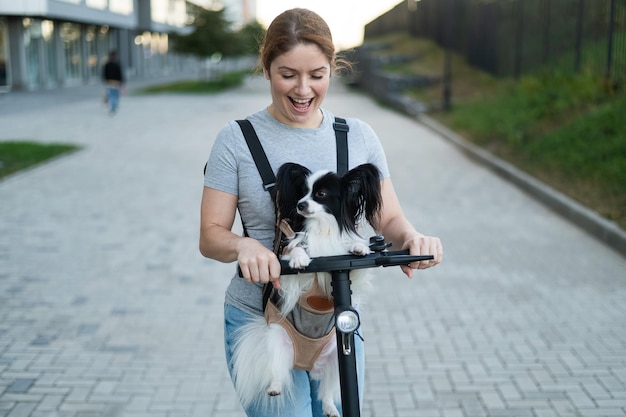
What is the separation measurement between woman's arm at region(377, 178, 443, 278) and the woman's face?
0.42 meters

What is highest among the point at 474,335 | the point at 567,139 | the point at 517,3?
the point at 517,3

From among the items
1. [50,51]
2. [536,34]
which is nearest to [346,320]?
[536,34]

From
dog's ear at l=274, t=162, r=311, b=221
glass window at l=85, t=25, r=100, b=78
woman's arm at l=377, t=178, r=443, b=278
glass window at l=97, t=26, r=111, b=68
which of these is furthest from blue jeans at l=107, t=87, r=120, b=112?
dog's ear at l=274, t=162, r=311, b=221

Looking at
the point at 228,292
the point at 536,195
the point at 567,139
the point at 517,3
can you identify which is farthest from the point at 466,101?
the point at 228,292

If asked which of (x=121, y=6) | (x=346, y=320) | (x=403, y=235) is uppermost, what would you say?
(x=121, y=6)

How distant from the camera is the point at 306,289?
2350mm

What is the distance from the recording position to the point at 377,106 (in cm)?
2819

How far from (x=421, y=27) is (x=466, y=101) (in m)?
15.1

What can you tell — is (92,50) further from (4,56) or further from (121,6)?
(4,56)

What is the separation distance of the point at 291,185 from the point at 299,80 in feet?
1.27

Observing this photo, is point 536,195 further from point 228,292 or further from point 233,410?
point 228,292

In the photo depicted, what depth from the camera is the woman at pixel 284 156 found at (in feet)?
7.75

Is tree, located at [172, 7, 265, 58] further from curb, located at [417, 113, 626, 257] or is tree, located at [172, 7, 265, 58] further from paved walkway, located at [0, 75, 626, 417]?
paved walkway, located at [0, 75, 626, 417]

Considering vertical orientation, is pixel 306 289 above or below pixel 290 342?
above
